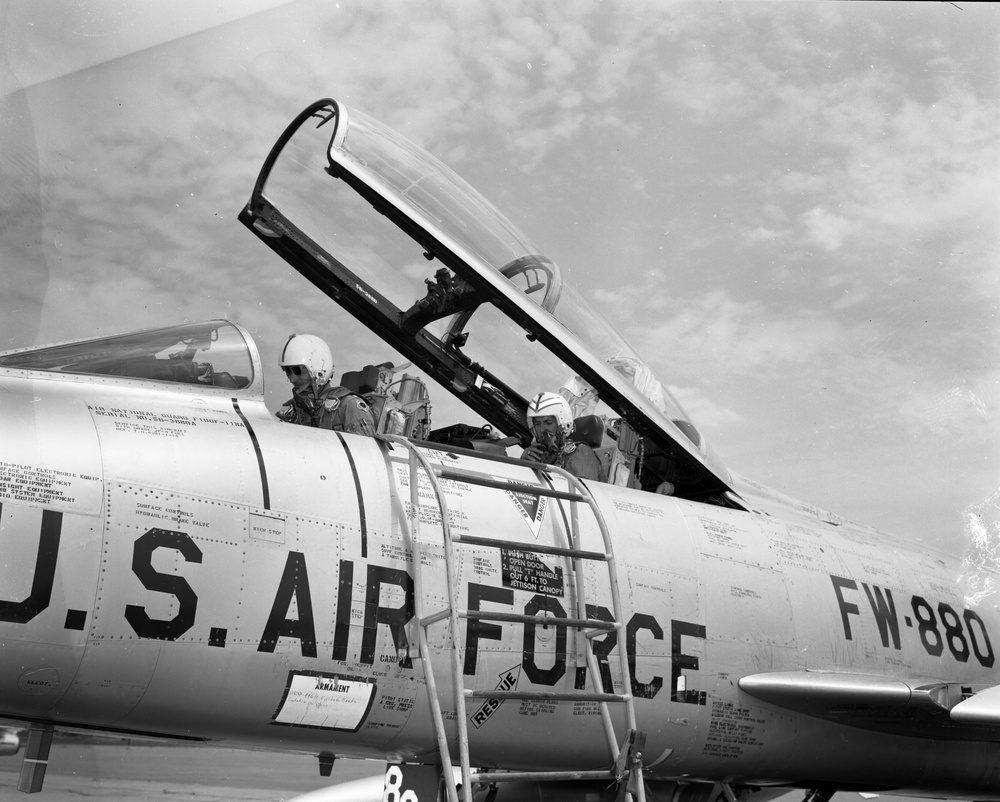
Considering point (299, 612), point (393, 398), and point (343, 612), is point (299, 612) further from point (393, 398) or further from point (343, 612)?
point (393, 398)

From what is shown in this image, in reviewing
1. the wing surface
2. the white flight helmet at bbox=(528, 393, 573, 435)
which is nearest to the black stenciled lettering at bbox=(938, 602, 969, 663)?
the wing surface

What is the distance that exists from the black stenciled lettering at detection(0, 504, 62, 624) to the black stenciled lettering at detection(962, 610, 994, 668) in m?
6.24

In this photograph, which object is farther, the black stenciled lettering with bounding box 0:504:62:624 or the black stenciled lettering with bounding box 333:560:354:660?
the black stenciled lettering with bounding box 333:560:354:660

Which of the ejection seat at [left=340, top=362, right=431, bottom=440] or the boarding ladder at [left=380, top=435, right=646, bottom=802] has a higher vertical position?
the ejection seat at [left=340, top=362, right=431, bottom=440]

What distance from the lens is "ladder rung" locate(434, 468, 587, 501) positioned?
15.1 ft

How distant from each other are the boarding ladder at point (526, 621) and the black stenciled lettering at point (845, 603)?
75.9 inches

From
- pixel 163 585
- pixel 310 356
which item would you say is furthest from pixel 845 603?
pixel 163 585

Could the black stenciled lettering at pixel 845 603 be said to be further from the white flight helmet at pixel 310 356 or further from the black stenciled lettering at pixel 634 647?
the white flight helmet at pixel 310 356

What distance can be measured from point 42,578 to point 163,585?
434 mm

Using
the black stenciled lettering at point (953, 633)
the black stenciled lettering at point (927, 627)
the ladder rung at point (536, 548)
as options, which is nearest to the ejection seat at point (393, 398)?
the ladder rung at point (536, 548)

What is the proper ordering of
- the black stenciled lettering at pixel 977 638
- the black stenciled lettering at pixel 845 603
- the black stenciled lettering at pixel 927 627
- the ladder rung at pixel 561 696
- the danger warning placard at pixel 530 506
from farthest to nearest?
the black stenciled lettering at pixel 977 638 < the black stenciled lettering at pixel 927 627 < the black stenciled lettering at pixel 845 603 < the danger warning placard at pixel 530 506 < the ladder rung at pixel 561 696

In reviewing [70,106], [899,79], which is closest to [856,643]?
[70,106]

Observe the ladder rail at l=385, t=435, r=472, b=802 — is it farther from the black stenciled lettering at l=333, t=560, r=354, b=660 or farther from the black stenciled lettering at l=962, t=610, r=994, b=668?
the black stenciled lettering at l=962, t=610, r=994, b=668

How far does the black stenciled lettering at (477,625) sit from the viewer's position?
4457mm
